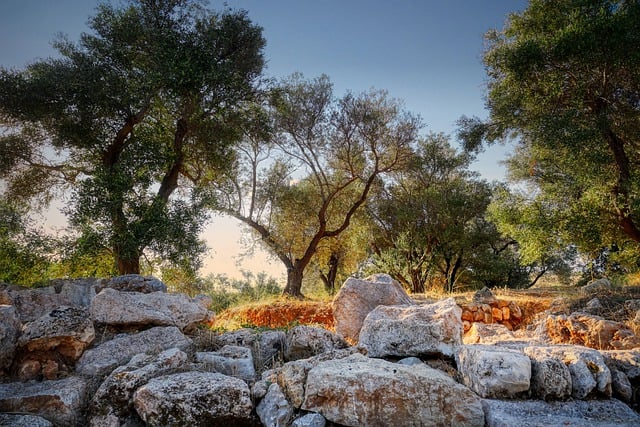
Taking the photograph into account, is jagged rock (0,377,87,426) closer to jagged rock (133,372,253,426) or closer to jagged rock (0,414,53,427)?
jagged rock (0,414,53,427)

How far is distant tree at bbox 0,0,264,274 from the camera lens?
10.5m

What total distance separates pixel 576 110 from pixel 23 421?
14973 mm

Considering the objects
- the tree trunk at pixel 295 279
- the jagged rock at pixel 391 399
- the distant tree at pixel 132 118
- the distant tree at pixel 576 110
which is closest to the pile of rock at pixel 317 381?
the jagged rock at pixel 391 399

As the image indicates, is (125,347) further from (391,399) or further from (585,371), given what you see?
(585,371)

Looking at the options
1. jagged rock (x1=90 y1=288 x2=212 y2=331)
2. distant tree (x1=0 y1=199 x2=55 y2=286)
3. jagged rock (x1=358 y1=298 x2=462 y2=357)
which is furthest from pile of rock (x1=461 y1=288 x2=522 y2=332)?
distant tree (x1=0 y1=199 x2=55 y2=286)

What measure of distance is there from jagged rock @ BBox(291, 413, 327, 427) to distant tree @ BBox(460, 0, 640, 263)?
11781 millimetres

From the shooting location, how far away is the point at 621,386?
361cm

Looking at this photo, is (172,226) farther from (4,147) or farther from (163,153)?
(4,147)

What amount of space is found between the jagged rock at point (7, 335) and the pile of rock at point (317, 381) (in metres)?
0.01

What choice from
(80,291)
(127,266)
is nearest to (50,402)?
(80,291)

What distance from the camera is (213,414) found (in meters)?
3.37

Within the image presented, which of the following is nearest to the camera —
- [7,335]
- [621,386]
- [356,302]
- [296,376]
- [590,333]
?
[621,386]

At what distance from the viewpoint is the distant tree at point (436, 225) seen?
20.9m

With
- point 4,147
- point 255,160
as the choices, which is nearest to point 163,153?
point 4,147
